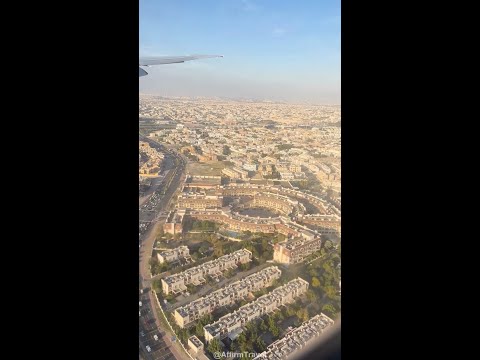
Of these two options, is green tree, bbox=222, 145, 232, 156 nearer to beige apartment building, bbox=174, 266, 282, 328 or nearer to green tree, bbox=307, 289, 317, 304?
beige apartment building, bbox=174, 266, 282, 328

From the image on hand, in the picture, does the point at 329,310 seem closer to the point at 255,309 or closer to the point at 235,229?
the point at 255,309

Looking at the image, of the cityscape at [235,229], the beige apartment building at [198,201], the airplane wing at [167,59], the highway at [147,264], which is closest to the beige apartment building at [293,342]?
the cityscape at [235,229]

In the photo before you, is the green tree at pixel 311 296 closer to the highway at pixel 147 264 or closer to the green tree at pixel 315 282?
the green tree at pixel 315 282

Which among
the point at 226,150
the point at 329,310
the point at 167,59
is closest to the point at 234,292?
the point at 329,310

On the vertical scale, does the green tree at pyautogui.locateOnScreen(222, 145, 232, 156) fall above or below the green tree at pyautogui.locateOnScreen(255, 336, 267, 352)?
above

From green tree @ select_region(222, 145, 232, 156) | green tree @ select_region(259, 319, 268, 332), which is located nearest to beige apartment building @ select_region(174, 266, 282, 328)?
green tree @ select_region(259, 319, 268, 332)
